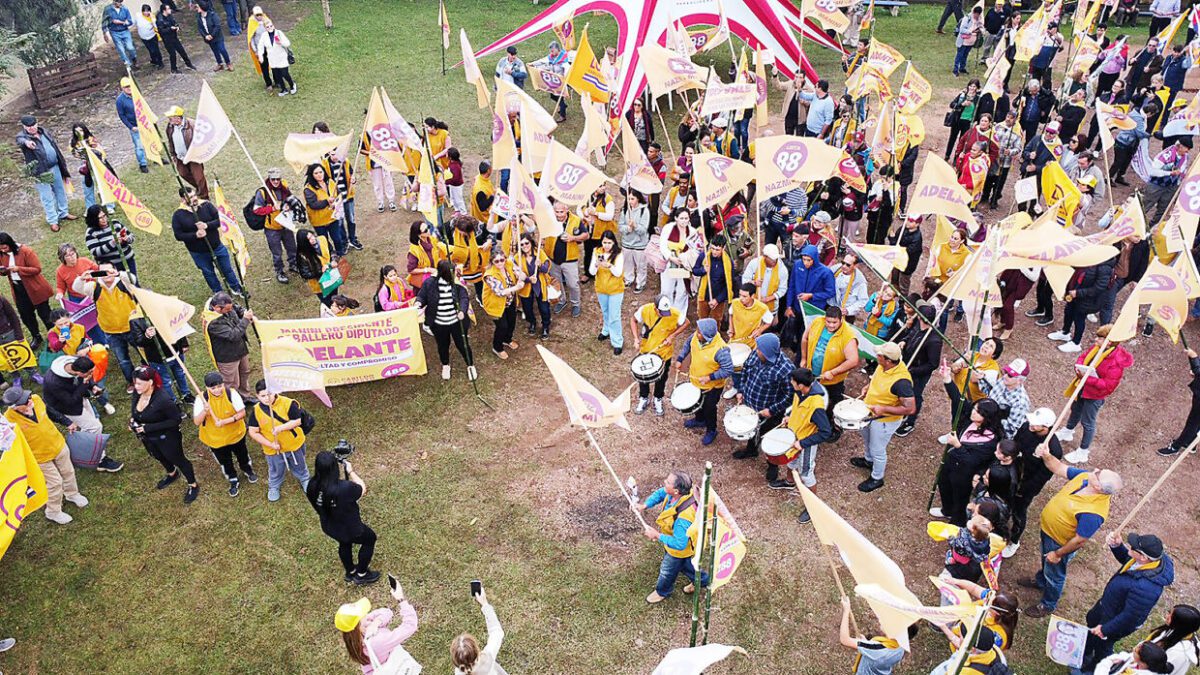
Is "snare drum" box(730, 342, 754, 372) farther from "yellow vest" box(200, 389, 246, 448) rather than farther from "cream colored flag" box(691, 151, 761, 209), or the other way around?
"yellow vest" box(200, 389, 246, 448)

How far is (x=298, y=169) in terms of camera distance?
12.7 meters

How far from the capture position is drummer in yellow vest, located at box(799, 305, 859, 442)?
30.7ft

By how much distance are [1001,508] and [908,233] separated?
211 inches

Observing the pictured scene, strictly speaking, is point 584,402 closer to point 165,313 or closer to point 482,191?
point 165,313

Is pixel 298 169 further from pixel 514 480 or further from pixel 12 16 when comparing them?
pixel 12 16

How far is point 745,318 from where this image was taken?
9.92 meters

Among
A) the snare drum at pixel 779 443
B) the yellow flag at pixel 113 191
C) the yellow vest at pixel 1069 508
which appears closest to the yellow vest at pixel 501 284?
the snare drum at pixel 779 443

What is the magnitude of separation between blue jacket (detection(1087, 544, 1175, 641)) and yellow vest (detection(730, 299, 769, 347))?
424 cm

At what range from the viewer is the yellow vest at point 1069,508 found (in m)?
7.37

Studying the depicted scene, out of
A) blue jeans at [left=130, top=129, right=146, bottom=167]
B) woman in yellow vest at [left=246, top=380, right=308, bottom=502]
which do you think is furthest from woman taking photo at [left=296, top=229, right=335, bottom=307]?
blue jeans at [left=130, top=129, right=146, bottom=167]

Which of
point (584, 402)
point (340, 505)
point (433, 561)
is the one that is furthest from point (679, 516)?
point (340, 505)

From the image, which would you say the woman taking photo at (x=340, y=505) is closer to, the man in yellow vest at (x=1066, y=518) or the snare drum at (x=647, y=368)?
the snare drum at (x=647, y=368)

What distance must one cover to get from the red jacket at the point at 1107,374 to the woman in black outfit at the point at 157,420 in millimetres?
9769

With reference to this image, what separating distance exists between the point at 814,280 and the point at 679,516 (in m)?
4.40
